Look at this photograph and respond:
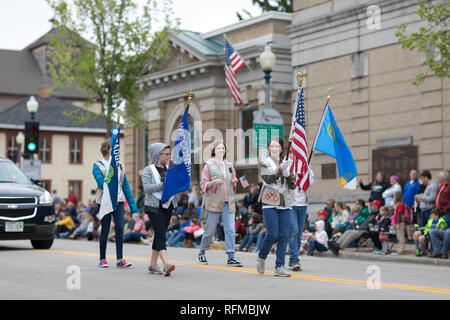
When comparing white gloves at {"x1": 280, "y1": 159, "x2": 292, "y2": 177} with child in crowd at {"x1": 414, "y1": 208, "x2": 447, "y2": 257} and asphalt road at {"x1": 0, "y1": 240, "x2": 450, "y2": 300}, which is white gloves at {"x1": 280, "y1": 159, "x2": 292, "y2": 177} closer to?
asphalt road at {"x1": 0, "y1": 240, "x2": 450, "y2": 300}

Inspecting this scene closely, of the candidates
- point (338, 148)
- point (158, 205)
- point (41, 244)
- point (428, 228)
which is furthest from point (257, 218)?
point (158, 205)

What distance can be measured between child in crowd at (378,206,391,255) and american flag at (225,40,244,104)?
979 cm

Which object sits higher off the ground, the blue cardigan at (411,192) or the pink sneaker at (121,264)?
the blue cardigan at (411,192)

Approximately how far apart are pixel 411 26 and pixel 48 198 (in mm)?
11683

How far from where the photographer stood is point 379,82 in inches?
962

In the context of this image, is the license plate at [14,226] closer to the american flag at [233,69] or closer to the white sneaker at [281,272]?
the white sneaker at [281,272]

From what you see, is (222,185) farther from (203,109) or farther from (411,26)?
(203,109)

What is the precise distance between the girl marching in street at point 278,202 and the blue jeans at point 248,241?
914 cm

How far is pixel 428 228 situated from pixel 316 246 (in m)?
2.87

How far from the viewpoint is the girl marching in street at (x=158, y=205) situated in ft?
37.4

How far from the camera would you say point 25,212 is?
17.3 m

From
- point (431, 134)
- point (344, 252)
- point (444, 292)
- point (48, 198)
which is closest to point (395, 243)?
point (344, 252)

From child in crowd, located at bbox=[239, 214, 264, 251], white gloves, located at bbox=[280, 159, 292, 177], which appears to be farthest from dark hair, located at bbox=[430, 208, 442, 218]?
white gloves, located at bbox=[280, 159, 292, 177]

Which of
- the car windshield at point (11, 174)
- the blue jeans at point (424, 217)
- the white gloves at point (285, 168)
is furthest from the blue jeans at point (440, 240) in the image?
the car windshield at point (11, 174)
